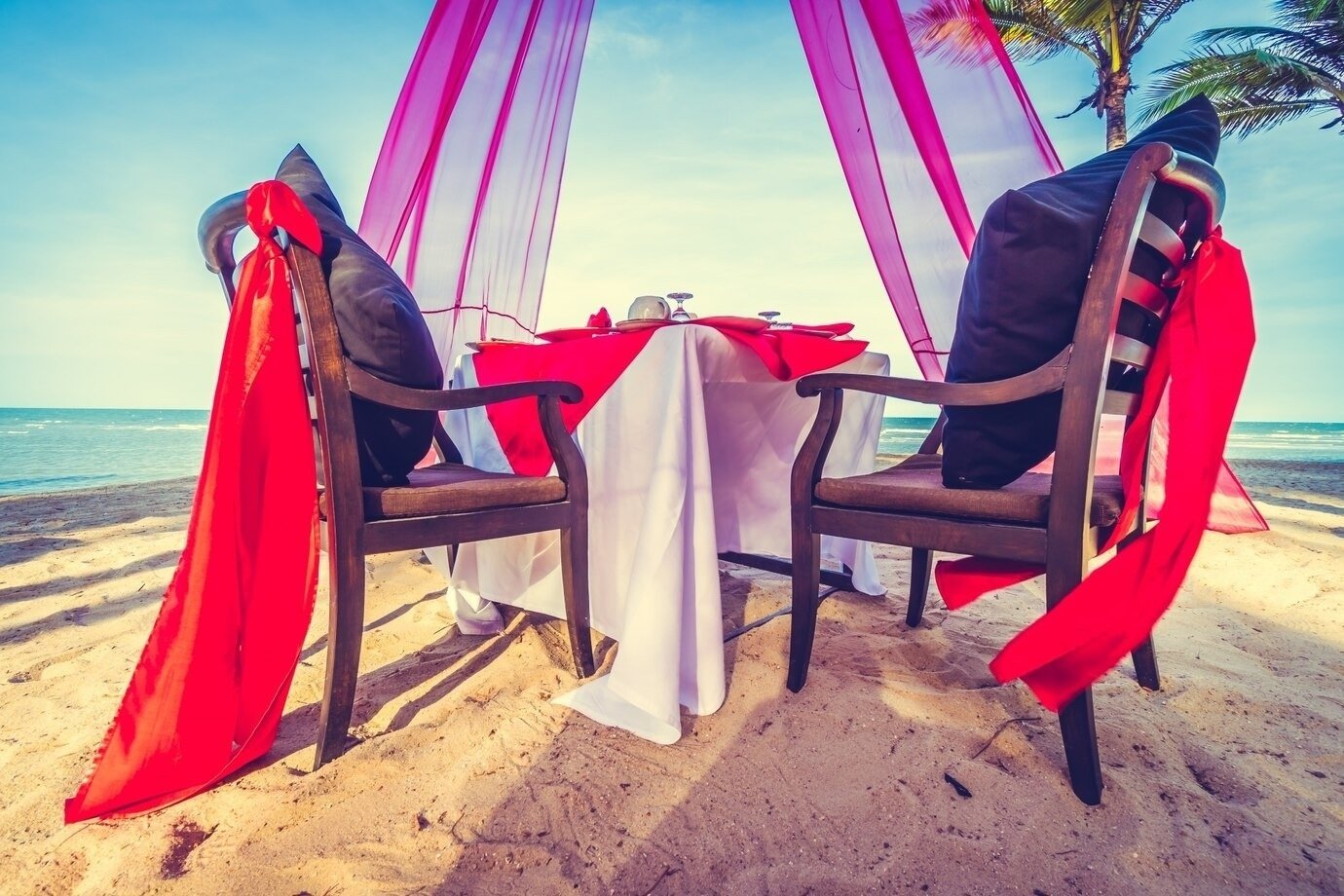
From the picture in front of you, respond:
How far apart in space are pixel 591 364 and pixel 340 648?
33.3 inches

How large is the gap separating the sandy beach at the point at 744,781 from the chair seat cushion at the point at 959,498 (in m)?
0.48

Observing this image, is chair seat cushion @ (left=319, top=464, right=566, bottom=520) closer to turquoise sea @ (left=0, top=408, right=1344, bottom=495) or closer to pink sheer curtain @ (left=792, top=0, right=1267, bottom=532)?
pink sheer curtain @ (left=792, top=0, right=1267, bottom=532)

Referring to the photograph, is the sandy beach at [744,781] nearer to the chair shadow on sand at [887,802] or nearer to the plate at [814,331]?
the chair shadow on sand at [887,802]

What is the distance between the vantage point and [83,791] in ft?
3.41

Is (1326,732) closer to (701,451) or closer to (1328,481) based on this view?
(701,451)

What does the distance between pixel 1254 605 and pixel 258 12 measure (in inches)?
430

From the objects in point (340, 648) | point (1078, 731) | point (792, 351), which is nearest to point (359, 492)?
point (340, 648)

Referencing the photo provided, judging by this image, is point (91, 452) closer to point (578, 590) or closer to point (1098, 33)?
point (578, 590)

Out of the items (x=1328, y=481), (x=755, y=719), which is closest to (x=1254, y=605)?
(x=755, y=719)

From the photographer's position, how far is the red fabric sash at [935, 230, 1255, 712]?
39.8 inches

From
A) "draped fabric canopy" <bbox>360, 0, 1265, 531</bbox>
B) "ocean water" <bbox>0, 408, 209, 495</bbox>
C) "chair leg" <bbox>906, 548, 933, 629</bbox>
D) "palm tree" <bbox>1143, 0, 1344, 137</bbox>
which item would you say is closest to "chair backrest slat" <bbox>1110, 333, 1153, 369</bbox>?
"chair leg" <bbox>906, 548, 933, 629</bbox>

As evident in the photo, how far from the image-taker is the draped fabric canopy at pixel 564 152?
6.81ft

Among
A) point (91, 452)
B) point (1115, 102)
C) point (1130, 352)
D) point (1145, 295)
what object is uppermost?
point (1115, 102)

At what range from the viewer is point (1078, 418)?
1.05 m
